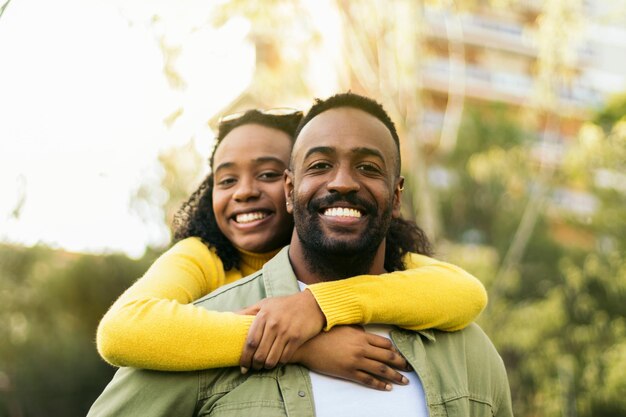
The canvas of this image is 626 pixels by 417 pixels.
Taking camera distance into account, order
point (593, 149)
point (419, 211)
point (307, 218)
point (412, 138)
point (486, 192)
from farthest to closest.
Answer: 1. point (486, 192)
2. point (593, 149)
3. point (419, 211)
4. point (412, 138)
5. point (307, 218)

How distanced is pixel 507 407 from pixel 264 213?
3.87 feet

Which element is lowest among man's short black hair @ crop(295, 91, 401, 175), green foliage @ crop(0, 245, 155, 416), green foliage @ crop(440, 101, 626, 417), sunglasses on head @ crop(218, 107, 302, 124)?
green foliage @ crop(0, 245, 155, 416)

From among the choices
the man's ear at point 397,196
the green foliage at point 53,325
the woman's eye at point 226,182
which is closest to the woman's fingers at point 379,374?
the man's ear at point 397,196

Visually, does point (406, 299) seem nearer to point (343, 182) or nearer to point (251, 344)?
point (343, 182)

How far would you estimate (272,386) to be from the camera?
2.25 meters

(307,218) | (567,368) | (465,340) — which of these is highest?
(567,368)

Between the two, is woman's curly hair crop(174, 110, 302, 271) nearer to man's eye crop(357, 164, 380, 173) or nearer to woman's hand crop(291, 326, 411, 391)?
man's eye crop(357, 164, 380, 173)

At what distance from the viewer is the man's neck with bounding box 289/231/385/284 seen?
8.40 ft

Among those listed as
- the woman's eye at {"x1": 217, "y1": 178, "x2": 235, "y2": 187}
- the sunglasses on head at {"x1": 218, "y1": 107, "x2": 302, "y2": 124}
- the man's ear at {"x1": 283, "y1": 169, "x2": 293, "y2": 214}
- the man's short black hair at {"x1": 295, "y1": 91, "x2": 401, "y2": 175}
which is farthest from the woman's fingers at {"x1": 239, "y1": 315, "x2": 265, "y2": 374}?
the sunglasses on head at {"x1": 218, "y1": 107, "x2": 302, "y2": 124}

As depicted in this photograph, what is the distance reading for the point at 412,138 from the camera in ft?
29.9

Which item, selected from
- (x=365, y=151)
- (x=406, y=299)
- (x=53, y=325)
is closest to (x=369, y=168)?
(x=365, y=151)

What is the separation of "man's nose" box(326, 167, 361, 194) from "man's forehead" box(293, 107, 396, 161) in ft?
0.29

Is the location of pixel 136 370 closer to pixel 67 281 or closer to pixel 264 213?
pixel 264 213

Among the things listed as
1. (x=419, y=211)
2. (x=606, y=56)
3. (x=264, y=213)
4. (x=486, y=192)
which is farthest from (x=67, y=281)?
(x=606, y=56)
